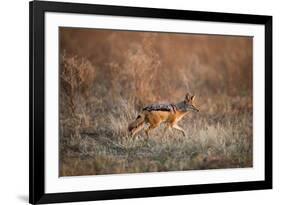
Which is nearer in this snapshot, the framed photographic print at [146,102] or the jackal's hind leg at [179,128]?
the framed photographic print at [146,102]

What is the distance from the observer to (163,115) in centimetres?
259

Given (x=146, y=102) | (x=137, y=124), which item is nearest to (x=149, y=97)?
(x=146, y=102)

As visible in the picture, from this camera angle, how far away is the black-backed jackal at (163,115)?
2.54 m

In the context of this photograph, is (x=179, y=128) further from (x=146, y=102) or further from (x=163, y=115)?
(x=146, y=102)

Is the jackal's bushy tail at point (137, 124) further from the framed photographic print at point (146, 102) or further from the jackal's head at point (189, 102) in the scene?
the jackal's head at point (189, 102)

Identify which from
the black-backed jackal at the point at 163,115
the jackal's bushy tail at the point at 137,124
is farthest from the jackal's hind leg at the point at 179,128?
the jackal's bushy tail at the point at 137,124

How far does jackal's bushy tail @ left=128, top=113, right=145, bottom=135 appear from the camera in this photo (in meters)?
2.52

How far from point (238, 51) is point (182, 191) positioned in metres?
0.71

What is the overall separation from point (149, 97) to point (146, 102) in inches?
1.0

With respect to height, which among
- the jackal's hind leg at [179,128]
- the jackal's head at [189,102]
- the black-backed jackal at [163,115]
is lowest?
the jackal's hind leg at [179,128]

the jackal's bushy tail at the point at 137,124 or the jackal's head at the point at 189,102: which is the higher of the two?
the jackal's head at the point at 189,102

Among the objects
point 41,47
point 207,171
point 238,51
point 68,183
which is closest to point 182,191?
point 207,171

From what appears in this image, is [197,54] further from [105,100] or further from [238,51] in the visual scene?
[105,100]

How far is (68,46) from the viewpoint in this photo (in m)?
2.41
